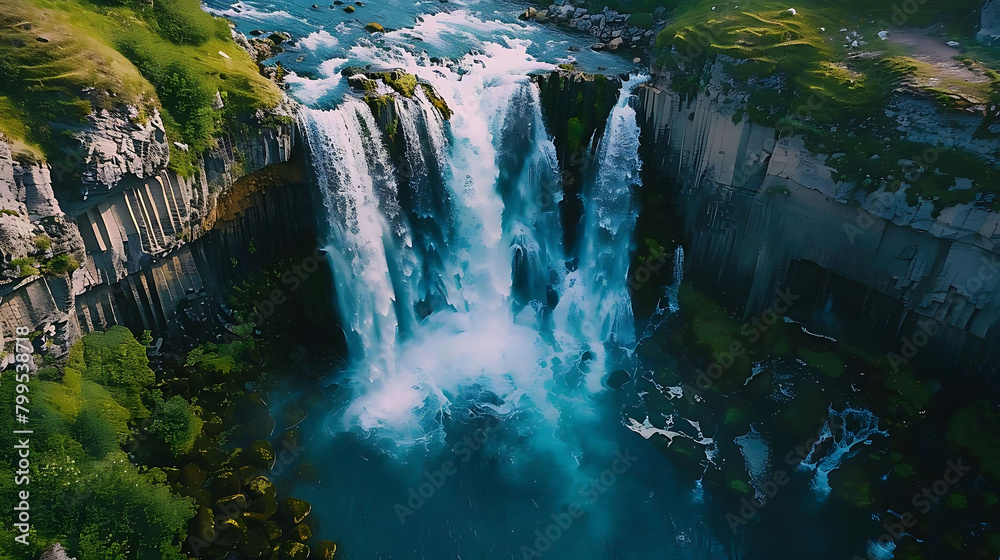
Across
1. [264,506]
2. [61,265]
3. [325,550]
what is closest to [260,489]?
[264,506]

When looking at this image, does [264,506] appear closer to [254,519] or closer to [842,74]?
[254,519]

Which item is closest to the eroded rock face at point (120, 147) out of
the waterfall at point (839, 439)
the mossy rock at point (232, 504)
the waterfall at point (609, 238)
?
the mossy rock at point (232, 504)

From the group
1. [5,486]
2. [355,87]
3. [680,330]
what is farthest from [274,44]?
[680,330]

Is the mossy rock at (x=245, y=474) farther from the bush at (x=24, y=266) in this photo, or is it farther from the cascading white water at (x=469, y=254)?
the bush at (x=24, y=266)

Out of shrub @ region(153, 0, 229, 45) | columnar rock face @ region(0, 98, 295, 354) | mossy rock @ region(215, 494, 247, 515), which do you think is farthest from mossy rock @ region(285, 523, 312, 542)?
shrub @ region(153, 0, 229, 45)

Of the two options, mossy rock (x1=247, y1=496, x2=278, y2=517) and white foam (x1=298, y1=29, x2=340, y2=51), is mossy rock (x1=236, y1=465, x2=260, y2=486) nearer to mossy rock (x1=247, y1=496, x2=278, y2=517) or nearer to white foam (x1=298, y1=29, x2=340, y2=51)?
mossy rock (x1=247, y1=496, x2=278, y2=517)

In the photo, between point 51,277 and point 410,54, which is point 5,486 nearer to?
point 51,277
